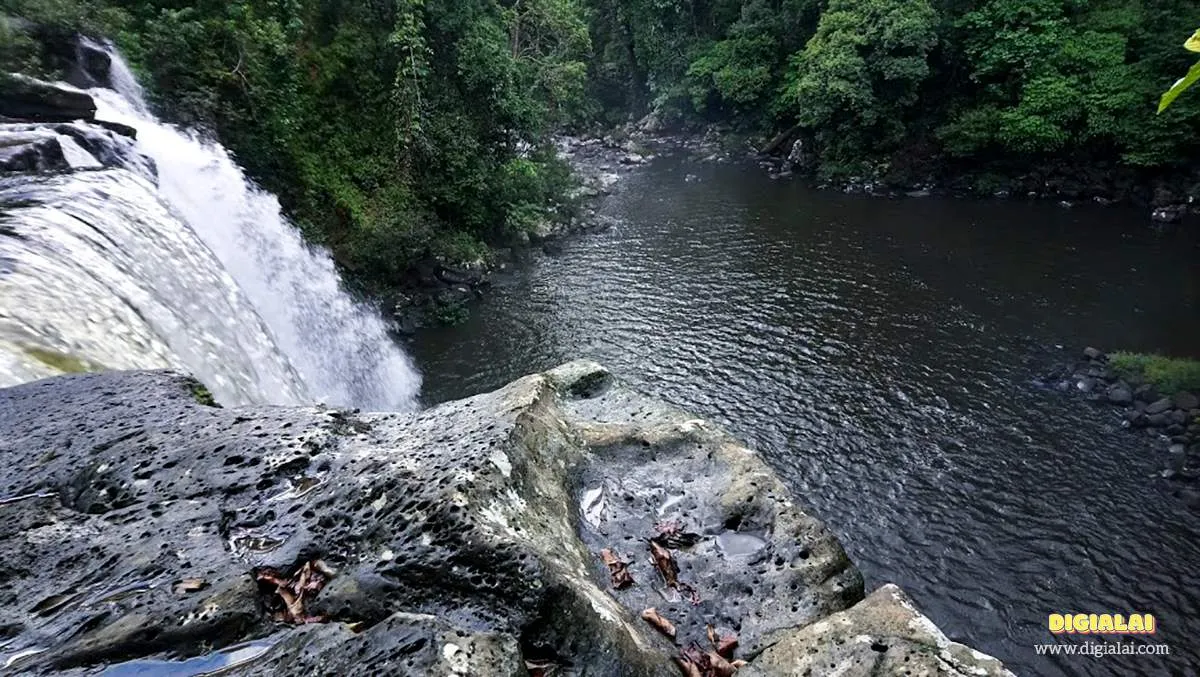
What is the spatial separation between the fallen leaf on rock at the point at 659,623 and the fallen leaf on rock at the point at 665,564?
0.36m

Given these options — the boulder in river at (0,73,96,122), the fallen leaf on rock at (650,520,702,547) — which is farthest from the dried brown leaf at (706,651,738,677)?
the boulder in river at (0,73,96,122)

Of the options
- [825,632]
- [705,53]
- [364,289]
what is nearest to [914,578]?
[825,632]

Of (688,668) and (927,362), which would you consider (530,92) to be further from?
(688,668)

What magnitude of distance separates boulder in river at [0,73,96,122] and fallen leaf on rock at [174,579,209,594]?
1211 cm

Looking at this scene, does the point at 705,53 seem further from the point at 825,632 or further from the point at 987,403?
the point at 825,632

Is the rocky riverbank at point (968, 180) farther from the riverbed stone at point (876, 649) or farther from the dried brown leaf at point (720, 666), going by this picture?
the dried brown leaf at point (720, 666)

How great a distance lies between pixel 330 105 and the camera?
20703mm

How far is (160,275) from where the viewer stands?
8.76 m

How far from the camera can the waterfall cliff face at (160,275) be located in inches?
266

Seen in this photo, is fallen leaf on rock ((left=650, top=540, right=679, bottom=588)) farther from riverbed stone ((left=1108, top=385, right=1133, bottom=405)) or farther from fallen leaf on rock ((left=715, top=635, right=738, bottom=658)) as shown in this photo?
riverbed stone ((left=1108, top=385, right=1133, bottom=405))

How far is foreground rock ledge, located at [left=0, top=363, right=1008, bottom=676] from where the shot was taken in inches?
130

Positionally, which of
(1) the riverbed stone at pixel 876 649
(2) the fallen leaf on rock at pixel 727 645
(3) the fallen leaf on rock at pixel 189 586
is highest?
(3) the fallen leaf on rock at pixel 189 586

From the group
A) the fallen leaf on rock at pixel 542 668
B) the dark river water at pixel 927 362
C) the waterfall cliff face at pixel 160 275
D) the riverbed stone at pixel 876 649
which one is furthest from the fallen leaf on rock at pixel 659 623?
the dark river water at pixel 927 362

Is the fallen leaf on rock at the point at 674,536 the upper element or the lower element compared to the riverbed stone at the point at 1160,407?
upper
